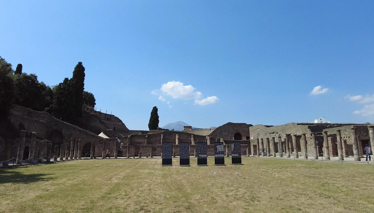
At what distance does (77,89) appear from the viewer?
155 ft

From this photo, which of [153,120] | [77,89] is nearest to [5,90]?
[77,89]

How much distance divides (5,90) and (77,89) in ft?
52.2

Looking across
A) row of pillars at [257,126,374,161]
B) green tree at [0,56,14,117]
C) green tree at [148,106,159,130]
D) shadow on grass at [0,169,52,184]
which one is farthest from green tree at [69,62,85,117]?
row of pillars at [257,126,374,161]

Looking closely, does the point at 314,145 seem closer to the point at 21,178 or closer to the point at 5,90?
the point at 21,178

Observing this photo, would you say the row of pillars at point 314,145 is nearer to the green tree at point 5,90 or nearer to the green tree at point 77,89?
the green tree at point 77,89

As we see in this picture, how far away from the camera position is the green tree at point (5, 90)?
31.3 metres

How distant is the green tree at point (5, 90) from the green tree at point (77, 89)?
44.2 feet

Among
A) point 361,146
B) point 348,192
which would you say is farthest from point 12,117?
point 361,146

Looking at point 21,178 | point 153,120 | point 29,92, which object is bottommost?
point 21,178

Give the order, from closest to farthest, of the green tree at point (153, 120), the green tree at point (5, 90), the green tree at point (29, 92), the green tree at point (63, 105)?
the green tree at point (5, 90) → the green tree at point (29, 92) → the green tree at point (63, 105) → the green tree at point (153, 120)

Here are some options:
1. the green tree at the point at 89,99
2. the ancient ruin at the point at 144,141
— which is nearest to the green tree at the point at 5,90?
the ancient ruin at the point at 144,141

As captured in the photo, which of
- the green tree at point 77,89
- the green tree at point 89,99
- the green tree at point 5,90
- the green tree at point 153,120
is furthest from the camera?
the green tree at point 153,120

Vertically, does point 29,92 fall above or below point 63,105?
above

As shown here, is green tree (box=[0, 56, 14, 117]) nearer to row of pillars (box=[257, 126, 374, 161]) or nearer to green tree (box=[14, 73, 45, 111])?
green tree (box=[14, 73, 45, 111])
